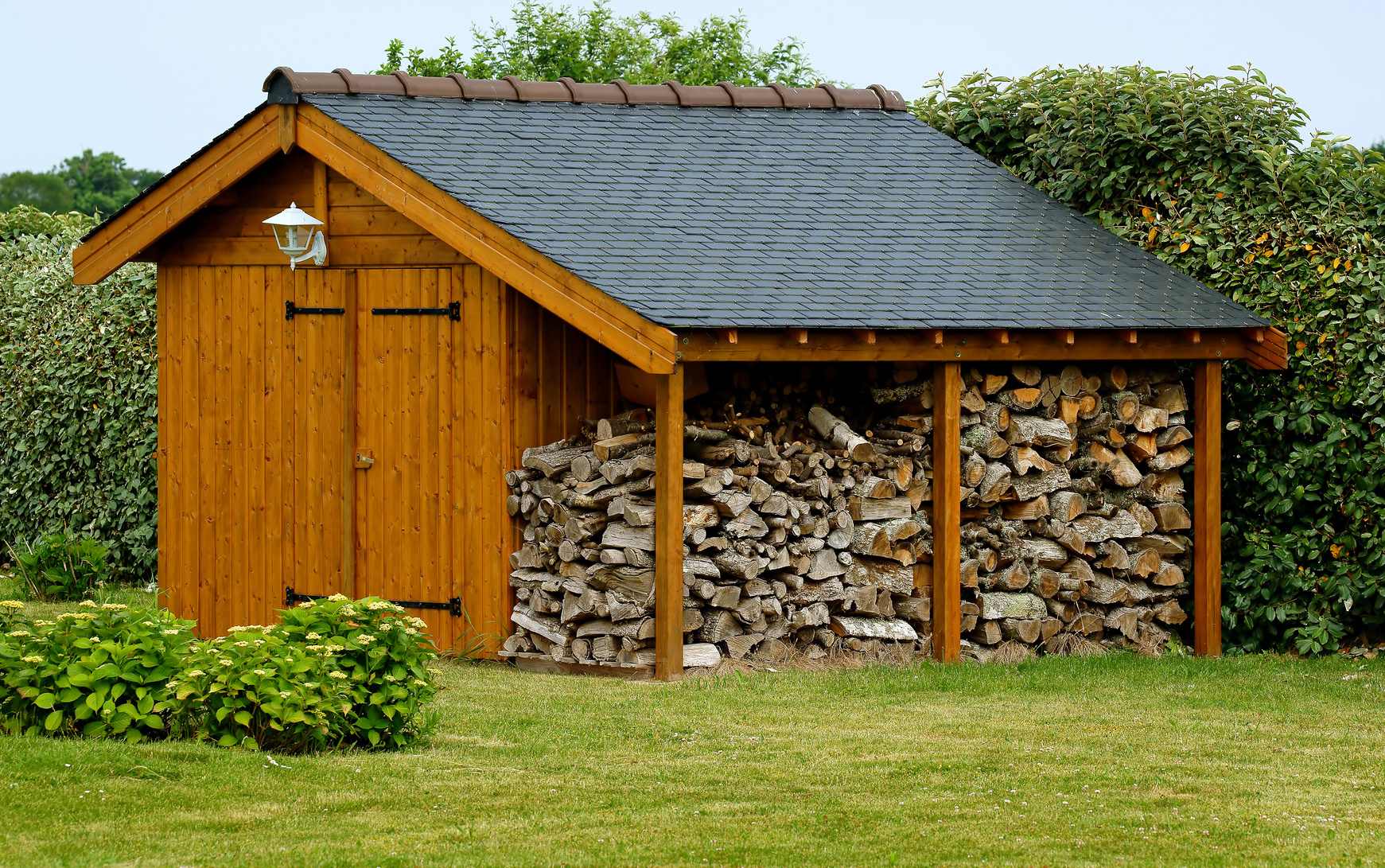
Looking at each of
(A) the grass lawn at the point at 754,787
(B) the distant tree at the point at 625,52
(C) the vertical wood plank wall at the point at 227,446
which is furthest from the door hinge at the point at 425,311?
(B) the distant tree at the point at 625,52

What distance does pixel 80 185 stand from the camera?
53906 mm

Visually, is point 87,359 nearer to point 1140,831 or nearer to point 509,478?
point 509,478

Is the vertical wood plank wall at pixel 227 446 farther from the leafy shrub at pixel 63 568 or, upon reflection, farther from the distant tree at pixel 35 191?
the distant tree at pixel 35 191

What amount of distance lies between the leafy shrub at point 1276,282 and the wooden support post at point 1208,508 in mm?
189

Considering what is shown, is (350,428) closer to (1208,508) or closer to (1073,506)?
(1073,506)

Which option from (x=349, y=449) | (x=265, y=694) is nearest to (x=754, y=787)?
(x=265, y=694)

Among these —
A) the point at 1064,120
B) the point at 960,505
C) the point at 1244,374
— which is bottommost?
the point at 960,505

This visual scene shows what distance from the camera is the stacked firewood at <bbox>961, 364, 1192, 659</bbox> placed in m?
10.1

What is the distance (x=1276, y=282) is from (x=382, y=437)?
19.2 feet

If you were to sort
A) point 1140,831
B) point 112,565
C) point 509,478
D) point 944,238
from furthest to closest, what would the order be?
point 112,565, point 944,238, point 509,478, point 1140,831

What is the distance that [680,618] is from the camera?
29.8 ft

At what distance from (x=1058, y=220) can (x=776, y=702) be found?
465 centimetres

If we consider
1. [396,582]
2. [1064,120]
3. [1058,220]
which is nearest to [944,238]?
[1058,220]

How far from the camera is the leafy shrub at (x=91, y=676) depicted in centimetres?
670
